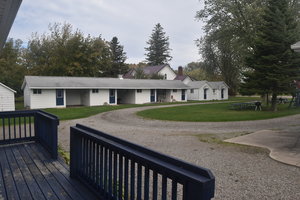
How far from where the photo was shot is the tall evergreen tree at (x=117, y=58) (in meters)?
50.2

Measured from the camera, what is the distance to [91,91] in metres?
27.4

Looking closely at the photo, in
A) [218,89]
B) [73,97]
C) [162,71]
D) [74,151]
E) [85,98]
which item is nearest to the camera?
[74,151]

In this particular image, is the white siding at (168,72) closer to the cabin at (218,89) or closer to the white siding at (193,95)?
the white siding at (193,95)

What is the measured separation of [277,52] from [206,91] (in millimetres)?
21812

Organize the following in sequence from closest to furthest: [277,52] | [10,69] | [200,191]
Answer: [200,191], [277,52], [10,69]

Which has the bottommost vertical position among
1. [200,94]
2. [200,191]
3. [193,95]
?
[200,191]

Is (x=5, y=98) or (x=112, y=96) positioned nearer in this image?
(x=5, y=98)

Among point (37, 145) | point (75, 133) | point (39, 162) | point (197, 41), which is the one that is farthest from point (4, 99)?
point (197, 41)

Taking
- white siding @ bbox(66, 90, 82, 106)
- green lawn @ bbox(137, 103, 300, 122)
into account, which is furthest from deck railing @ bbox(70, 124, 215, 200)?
white siding @ bbox(66, 90, 82, 106)

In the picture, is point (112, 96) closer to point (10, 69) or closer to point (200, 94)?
point (200, 94)

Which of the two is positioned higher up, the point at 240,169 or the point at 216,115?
the point at 216,115

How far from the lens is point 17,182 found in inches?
146

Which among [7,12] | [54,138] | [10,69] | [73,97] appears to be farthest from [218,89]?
[7,12]

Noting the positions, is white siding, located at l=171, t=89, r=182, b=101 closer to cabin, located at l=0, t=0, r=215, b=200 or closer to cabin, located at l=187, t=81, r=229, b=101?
cabin, located at l=187, t=81, r=229, b=101
